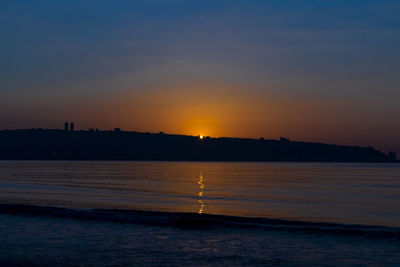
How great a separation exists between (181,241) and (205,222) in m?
7.92

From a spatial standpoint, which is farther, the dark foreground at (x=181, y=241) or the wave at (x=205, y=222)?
the wave at (x=205, y=222)

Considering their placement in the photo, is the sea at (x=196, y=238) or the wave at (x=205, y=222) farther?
the wave at (x=205, y=222)

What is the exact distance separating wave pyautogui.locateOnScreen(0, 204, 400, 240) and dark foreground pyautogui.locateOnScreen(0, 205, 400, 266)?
0.07 meters

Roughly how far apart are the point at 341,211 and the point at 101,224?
77.2 feet

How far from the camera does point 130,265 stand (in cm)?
1975

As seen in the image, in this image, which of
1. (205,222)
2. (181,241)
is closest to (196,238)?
(181,241)

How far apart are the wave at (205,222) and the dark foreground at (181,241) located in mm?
67

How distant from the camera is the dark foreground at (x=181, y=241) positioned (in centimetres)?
2112

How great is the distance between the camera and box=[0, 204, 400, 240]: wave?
98.8ft

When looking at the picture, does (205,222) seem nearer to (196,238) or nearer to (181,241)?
(196,238)

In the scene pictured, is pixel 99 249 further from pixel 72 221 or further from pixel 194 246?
pixel 72 221

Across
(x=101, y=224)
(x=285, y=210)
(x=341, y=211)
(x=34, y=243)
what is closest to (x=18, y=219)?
(x=101, y=224)

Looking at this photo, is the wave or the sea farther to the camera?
the wave

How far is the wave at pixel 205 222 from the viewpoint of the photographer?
30109 mm
